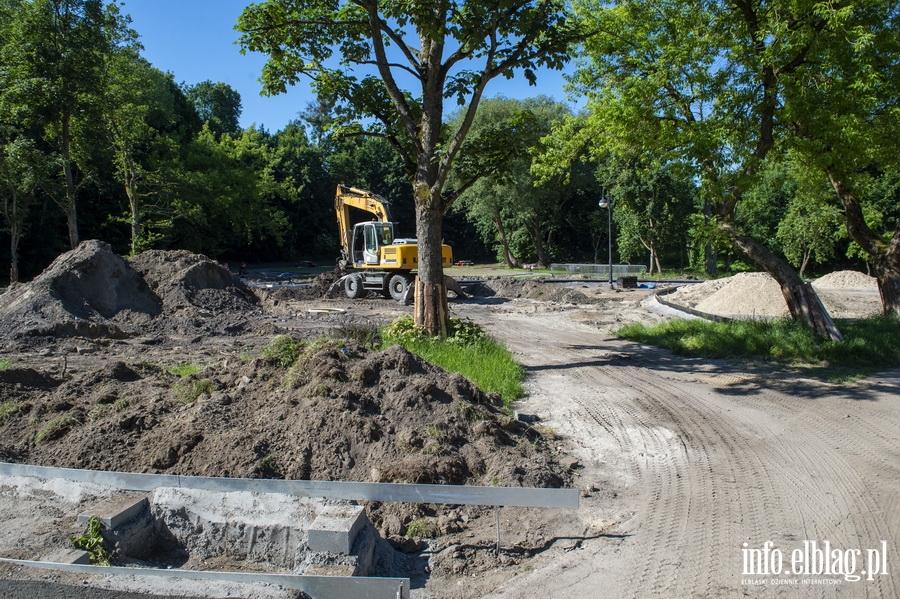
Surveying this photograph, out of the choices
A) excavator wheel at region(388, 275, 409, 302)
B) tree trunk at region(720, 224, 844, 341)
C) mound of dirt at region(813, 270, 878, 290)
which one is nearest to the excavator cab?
excavator wheel at region(388, 275, 409, 302)

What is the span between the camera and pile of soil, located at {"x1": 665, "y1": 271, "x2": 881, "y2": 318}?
16172 mm

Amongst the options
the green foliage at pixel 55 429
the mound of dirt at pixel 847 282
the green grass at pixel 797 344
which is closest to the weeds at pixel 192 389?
the green foliage at pixel 55 429

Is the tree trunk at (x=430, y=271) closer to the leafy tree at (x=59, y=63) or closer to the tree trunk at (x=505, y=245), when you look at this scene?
the leafy tree at (x=59, y=63)

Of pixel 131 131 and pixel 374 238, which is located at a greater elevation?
pixel 131 131

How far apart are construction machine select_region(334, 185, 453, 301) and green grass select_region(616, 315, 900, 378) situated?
10295 millimetres

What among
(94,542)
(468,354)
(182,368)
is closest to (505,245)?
(468,354)

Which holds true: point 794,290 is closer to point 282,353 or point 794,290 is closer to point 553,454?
point 553,454

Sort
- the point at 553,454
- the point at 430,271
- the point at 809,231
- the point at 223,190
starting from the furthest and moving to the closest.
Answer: the point at 223,190 < the point at 809,231 < the point at 430,271 < the point at 553,454

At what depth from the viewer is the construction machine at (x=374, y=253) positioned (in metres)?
21.6

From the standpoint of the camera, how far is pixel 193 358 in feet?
35.5

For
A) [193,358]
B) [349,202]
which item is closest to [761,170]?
[193,358]

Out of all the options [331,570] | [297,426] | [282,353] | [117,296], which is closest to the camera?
[331,570]

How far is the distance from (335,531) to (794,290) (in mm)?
10662

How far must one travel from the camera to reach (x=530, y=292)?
24.0m
